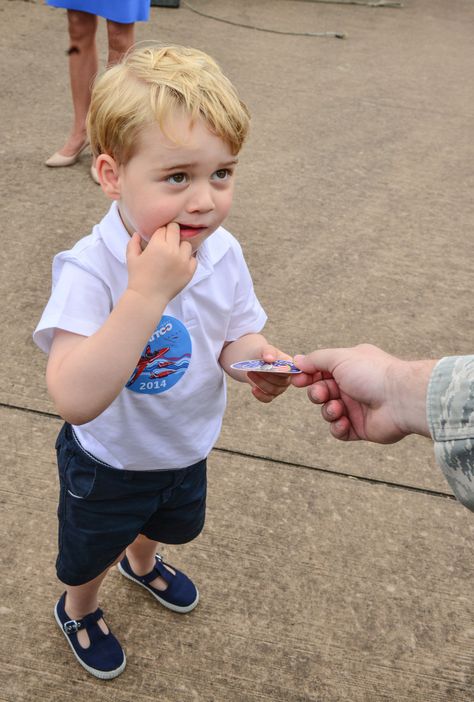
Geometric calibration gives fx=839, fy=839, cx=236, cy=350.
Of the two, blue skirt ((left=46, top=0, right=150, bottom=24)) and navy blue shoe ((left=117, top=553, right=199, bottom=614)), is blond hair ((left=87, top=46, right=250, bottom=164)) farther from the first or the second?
blue skirt ((left=46, top=0, right=150, bottom=24))

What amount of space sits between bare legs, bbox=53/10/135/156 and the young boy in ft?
8.81

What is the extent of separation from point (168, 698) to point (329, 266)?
85.7 inches

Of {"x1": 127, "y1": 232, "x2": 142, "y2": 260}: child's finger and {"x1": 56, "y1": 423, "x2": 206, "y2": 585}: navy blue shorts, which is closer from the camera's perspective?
{"x1": 127, "y1": 232, "x2": 142, "y2": 260}: child's finger

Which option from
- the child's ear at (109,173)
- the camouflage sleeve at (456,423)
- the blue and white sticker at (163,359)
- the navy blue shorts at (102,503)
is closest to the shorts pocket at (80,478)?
the navy blue shorts at (102,503)

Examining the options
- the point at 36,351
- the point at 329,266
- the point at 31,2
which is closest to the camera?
the point at 36,351

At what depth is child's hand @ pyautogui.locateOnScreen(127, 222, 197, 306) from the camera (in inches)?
58.4

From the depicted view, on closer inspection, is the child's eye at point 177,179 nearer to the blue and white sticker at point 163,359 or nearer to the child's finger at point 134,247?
the child's finger at point 134,247

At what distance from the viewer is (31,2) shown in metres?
6.37

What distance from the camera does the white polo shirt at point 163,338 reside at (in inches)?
62.0

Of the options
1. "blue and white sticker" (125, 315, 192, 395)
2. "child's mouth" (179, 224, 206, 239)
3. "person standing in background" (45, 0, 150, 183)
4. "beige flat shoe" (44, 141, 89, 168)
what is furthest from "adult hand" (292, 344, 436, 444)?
"beige flat shoe" (44, 141, 89, 168)

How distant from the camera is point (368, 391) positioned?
6.19 ft

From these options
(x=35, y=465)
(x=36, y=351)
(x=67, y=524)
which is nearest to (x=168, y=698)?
(x=67, y=524)

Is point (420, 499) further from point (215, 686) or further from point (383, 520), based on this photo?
point (215, 686)

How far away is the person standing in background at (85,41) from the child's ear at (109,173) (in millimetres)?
2459
